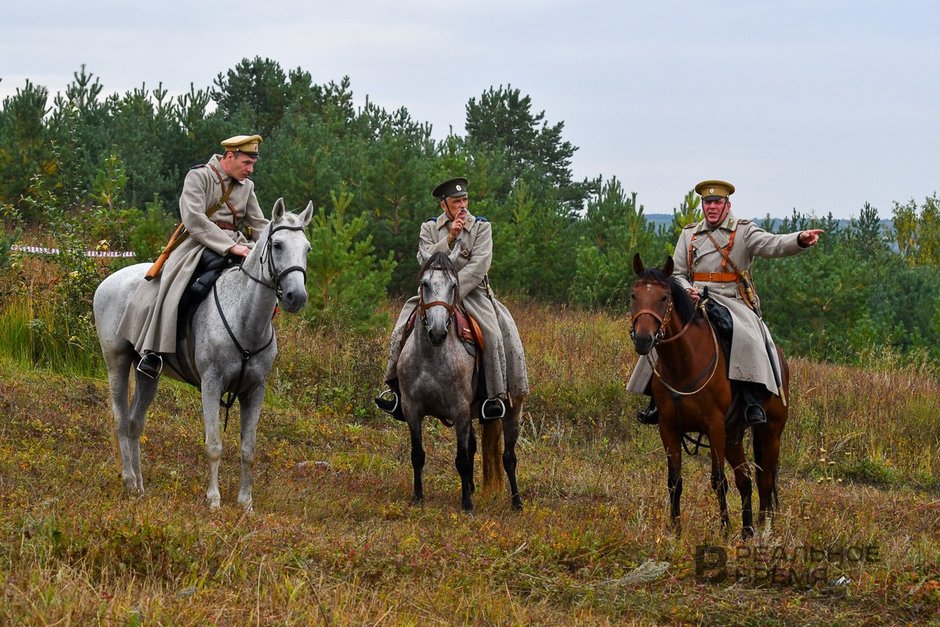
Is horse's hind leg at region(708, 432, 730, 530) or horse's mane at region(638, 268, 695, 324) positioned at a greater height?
horse's mane at region(638, 268, 695, 324)

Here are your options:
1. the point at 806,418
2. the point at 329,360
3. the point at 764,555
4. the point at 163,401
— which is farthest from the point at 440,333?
the point at 806,418

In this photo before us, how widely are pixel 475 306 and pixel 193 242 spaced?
98.1 inches

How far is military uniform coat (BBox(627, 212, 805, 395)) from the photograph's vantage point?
8836 mm

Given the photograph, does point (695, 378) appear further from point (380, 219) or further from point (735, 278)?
point (380, 219)

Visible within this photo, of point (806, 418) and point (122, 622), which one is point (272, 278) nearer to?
point (122, 622)

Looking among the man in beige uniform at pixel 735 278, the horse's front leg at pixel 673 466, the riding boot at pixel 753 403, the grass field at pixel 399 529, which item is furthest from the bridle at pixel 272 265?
the riding boot at pixel 753 403

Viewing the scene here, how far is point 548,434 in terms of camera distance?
14453mm

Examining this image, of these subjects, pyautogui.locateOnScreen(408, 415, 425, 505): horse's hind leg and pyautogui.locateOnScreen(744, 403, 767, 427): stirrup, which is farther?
pyautogui.locateOnScreen(408, 415, 425, 505): horse's hind leg

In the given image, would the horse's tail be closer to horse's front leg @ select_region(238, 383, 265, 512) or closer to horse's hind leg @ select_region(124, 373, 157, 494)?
horse's front leg @ select_region(238, 383, 265, 512)

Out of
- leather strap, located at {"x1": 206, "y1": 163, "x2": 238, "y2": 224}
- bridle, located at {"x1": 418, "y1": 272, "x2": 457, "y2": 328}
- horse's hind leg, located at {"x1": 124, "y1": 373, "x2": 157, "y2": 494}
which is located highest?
leather strap, located at {"x1": 206, "y1": 163, "x2": 238, "y2": 224}

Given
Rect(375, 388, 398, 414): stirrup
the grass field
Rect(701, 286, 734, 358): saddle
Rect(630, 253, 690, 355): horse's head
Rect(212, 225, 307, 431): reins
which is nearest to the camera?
the grass field

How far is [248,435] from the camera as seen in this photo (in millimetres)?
8773

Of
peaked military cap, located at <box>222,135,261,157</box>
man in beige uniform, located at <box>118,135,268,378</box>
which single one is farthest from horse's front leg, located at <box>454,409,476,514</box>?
peaked military cap, located at <box>222,135,261,157</box>

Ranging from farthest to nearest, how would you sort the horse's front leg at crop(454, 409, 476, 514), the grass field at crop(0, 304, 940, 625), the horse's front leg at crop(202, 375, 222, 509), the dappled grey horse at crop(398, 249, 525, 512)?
the horse's front leg at crop(454, 409, 476, 514)
the dappled grey horse at crop(398, 249, 525, 512)
the horse's front leg at crop(202, 375, 222, 509)
the grass field at crop(0, 304, 940, 625)
